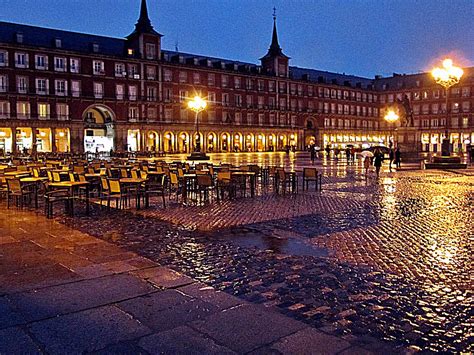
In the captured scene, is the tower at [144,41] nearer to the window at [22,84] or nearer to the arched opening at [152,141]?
the arched opening at [152,141]

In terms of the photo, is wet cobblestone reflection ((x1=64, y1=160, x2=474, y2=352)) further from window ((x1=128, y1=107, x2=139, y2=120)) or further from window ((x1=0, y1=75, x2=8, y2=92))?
window ((x1=128, y1=107, x2=139, y2=120))

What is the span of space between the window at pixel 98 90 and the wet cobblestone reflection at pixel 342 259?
45.7 m

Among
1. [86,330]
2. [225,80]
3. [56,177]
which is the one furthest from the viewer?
[225,80]

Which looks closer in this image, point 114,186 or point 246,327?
point 246,327

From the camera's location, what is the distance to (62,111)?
50969mm

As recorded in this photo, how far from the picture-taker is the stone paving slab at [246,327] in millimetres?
3816

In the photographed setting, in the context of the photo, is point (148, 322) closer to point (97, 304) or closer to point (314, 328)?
point (97, 304)

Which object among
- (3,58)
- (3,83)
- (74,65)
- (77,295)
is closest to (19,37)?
(3,58)

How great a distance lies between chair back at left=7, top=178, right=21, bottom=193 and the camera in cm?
1088

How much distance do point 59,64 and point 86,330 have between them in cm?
5157

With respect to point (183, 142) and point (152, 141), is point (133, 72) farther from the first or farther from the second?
point (183, 142)

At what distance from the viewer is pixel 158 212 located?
1052 cm

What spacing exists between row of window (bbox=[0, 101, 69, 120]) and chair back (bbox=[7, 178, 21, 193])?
4127cm

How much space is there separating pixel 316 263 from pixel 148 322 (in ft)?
9.03
